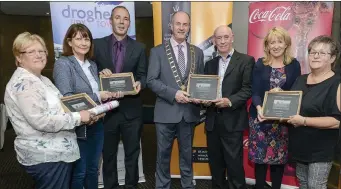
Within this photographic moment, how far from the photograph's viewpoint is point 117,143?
3.04 m

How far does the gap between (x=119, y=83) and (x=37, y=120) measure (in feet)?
3.53

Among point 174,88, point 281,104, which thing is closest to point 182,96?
point 174,88

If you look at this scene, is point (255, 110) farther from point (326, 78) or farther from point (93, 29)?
point (93, 29)

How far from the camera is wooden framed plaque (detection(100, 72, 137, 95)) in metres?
2.62

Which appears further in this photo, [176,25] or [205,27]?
[205,27]

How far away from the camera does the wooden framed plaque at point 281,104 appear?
2158 mm

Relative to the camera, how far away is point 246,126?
110 inches

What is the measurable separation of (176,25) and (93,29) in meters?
1.17

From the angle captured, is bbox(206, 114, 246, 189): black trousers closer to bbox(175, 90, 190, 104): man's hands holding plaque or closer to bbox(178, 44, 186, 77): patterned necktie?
bbox(175, 90, 190, 104): man's hands holding plaque

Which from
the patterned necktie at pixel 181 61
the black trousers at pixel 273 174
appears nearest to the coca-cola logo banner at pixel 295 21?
the patterned necktie at pixel 181 61

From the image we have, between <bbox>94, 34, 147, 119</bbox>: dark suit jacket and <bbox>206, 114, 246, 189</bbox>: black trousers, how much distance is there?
0.79 metres

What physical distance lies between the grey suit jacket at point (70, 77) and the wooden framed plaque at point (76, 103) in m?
0.18

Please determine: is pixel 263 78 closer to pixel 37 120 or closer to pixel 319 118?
pixel 319 118

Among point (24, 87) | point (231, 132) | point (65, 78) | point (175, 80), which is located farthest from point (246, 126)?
point (24, 87)
